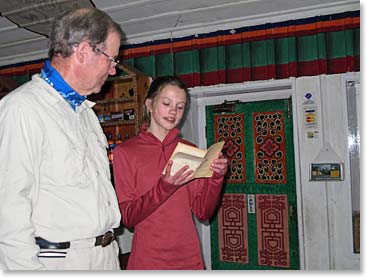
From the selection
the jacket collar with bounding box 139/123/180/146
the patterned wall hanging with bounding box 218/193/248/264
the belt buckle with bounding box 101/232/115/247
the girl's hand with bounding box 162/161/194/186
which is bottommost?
the patterned wall hanging with bounding box 218/193/248/264

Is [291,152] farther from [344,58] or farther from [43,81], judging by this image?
[43,81]

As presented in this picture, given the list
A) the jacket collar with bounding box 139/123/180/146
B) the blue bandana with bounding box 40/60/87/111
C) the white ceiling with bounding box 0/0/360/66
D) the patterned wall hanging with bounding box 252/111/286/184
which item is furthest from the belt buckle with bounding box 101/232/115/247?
the patterned wall hanging with bounding box 252/111/286/184

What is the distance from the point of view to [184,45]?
278 centimetres

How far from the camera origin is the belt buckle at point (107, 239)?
103 cm

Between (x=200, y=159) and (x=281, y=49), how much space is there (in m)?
1.42

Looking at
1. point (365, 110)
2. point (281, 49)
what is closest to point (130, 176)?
point (365, 110)

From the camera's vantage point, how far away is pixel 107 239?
3.44 feet

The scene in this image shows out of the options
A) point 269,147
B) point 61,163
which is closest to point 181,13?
point 269,147

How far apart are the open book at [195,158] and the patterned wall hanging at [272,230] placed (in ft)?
5.30

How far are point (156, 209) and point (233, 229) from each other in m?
1.73

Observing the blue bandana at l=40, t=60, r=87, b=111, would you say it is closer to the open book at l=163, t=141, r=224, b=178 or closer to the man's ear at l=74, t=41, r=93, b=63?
the man's ear at l=74, t=41, r=93, b=63

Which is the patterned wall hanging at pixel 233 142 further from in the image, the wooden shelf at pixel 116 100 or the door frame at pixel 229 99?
the wooden shelf at pixel 116 100

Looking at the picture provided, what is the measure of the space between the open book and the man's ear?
429 mm

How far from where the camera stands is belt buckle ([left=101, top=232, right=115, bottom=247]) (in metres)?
1.03
